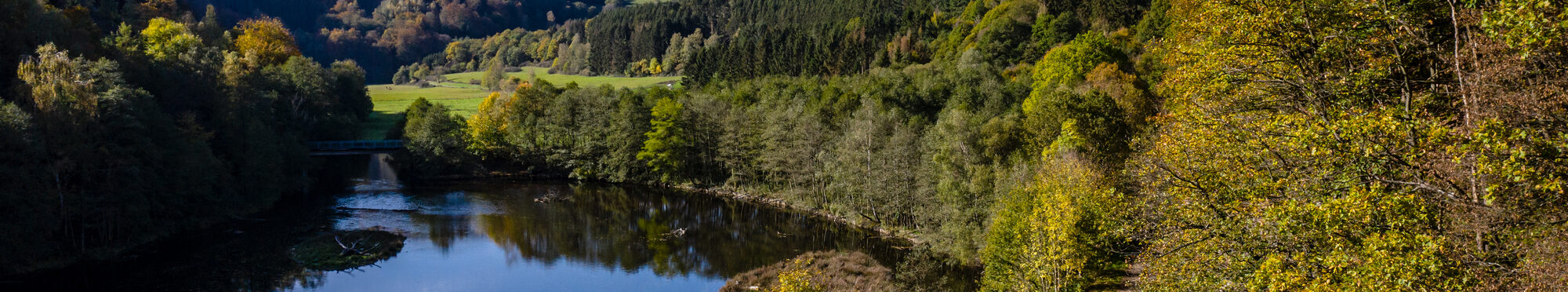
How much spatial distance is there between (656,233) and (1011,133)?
2052 centimetres

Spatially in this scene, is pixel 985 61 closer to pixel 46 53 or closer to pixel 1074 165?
pixel 1074 165

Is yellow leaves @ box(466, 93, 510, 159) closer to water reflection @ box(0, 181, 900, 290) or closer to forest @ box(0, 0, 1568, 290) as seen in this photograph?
forest @ box(0, 0, 1568, 290)

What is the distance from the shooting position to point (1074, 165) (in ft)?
87.3

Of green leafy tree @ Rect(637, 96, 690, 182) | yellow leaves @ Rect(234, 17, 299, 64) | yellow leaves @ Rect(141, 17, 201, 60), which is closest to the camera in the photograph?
A: yellow leaves @ Rect(141, 17, 201, 60)

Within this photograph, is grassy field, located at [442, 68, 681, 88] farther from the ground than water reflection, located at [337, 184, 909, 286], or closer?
farther from the ground

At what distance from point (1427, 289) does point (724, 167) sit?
57.4 metres

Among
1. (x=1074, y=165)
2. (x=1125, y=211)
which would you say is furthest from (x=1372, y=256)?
(x=1074, y=165)

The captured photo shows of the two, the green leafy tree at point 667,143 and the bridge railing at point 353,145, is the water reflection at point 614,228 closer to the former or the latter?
the green leafy tree at point 667,143

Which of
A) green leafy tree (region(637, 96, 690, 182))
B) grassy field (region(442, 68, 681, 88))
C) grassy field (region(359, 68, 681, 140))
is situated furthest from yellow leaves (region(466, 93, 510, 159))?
grassy field (region(442, 68, 681, 88))

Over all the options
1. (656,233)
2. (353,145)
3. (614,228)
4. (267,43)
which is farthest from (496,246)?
(267,43)

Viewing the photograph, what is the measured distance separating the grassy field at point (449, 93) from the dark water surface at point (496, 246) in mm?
34525

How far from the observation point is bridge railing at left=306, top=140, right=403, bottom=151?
7256 centimetres

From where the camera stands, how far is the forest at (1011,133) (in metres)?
10.1

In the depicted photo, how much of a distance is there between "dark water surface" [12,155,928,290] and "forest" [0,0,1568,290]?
255cm
